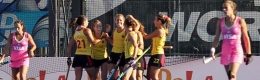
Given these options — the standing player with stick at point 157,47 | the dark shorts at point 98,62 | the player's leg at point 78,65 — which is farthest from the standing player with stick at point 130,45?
the player's leg at point 78,65

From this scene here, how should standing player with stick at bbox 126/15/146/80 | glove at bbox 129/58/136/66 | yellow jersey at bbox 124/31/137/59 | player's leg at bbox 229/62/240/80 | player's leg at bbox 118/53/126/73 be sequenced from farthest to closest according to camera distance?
1. player's leg at bbox 118/53/126/73
2. standing player with stick at bbox 126/15/146/80
3. yellow jersey at bbox 124/31/137/59
4. glove at bbox 129/58/136/66
5. player's leg at bbox 229/62/240/80

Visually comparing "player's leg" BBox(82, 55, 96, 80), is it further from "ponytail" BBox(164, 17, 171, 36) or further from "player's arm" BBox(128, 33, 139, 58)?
"ponytail" BBox(164, 17, 171, 36)

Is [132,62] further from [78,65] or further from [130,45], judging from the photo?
[78,65]

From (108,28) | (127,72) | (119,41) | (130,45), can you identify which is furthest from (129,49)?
(108,28)

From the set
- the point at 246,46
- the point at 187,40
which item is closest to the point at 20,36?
the point at 187,40

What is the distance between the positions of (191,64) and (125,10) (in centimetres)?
181

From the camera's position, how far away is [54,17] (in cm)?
1398

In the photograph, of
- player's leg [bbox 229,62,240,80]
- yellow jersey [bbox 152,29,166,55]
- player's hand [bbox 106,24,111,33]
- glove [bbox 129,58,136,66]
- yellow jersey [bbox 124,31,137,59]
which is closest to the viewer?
player's leg [bbox 229,62,240,80]

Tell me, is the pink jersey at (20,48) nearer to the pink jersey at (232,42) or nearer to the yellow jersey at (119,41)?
the yellow jersey at (119,41)

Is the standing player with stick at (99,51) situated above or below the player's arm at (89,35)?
below

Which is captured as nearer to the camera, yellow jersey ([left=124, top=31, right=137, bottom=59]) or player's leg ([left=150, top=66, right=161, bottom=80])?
yellow jersey ([left=124, top=31, right=137, bottom=59])

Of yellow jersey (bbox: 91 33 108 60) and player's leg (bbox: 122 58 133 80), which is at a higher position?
yellow jersey (bbox: 91 33 108 60)

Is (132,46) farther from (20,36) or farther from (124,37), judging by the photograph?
(20,36)

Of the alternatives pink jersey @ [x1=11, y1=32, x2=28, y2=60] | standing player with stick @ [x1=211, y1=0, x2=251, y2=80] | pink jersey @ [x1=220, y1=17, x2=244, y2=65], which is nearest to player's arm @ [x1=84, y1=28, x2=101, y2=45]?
pink jersey @ [x1=11, y1=32, x2=28, y2=60]
